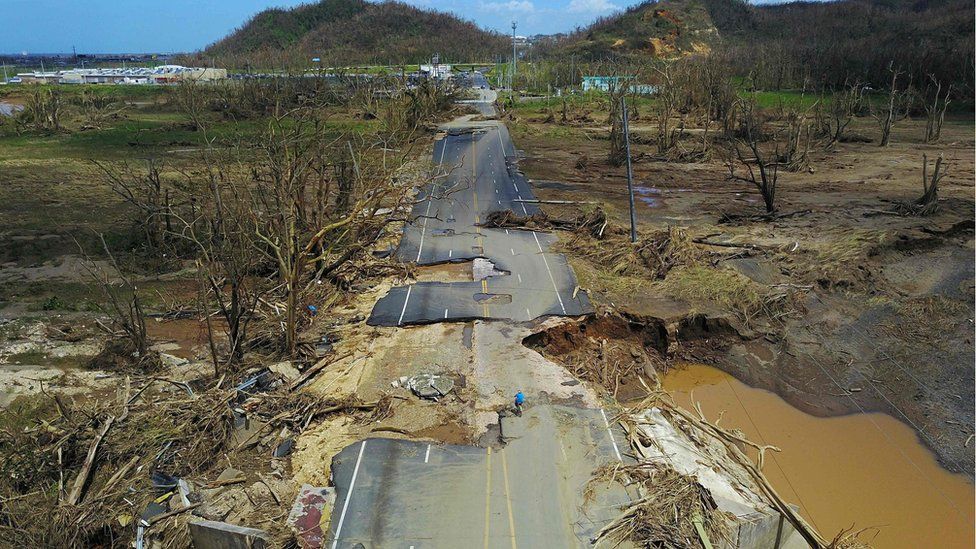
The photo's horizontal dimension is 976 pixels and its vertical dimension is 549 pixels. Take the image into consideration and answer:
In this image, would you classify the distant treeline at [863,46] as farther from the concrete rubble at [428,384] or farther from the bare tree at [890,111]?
the concrete rubble at [428,384]

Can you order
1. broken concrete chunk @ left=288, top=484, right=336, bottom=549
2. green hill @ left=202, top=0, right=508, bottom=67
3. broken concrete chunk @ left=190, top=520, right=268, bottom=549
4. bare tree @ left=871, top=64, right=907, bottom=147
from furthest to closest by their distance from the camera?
1. green hill @ left=202, top=0, right=508, bottom=67
2. bare tree @ left=871, top=64, right=907, bottom=147
3. broken concrete chunk @ left=288, top=484, right=336, bottom=549
4. broken concrete chunk @ left=190, top=520, right=268, bottom=549

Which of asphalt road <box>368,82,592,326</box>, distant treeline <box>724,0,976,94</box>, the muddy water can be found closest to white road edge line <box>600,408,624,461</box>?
the muddy water

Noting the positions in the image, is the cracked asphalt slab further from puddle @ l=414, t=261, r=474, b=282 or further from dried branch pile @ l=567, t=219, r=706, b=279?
dried branch pile @ l=567, t=219, r=706, b=279

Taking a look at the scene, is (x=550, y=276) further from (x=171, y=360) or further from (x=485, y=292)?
(x=171, y=360)

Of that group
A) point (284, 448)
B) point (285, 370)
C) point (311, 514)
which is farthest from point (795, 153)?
point (311, 514)

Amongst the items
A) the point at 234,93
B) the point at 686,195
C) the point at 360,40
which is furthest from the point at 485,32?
the point at 686,195

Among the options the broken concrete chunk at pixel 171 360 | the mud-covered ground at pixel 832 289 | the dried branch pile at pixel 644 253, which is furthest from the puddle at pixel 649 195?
the broken concrete chunk at pixel 171 360
